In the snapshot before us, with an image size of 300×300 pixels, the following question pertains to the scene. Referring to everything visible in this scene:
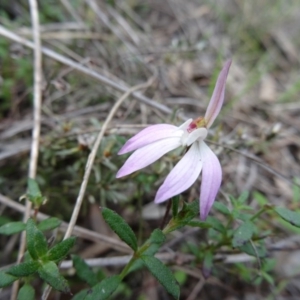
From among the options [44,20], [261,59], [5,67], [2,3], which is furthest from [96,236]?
[261,59]

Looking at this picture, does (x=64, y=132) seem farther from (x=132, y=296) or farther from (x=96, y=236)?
(x=132, y=296)

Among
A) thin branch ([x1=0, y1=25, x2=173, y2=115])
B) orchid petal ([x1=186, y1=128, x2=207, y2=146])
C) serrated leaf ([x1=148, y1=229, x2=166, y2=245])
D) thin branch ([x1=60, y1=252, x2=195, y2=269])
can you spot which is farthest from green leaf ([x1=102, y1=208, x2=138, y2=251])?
thin branch ([x1=0, y1=25, x2=173, y2=115])

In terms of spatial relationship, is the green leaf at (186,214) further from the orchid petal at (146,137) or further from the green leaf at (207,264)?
the green leaf at (207,264)

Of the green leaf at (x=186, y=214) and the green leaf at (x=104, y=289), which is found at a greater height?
the green leaf at (x=186, y=214)

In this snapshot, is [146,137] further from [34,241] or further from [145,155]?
[34,241]

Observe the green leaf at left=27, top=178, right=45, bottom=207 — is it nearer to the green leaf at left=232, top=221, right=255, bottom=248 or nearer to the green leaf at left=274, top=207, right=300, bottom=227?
the green leaf at left=232, top=221, right=255, bottom=248

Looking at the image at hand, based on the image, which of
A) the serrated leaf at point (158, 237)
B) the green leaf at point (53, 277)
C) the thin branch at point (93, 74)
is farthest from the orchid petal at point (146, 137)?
the thin branch at point (93, 74)
